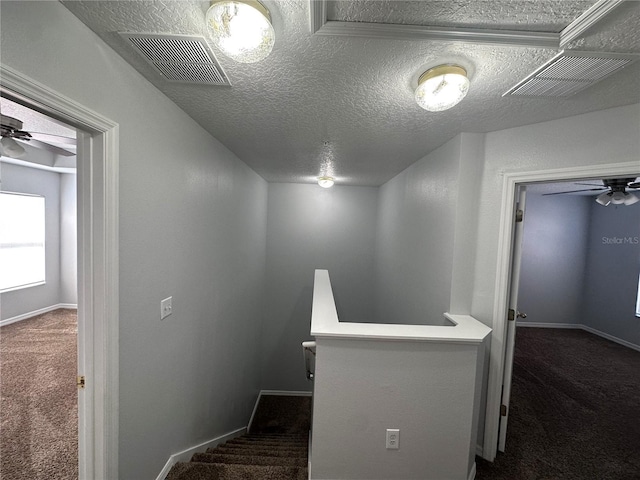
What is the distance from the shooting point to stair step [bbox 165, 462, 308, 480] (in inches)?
61.2

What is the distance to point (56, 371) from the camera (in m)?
2.80

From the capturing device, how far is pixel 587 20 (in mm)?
824

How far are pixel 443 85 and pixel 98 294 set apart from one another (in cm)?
177

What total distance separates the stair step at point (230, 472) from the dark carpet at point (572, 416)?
4.36 feet

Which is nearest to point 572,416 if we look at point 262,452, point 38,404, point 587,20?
point 262,452

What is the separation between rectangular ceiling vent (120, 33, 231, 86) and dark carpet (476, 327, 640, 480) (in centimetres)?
298

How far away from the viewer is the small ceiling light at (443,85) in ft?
3.52

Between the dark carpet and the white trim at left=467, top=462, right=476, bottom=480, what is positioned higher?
the white trim at left=467, top=462, right=476, bottom=480

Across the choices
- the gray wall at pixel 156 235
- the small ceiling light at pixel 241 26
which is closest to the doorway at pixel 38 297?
the gray wall at pixel 156 235

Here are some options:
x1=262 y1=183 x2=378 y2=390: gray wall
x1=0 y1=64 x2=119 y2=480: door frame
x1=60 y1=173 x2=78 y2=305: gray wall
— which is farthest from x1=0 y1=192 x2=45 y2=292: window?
x1=0 y1=64 x2=119 y2=480: door frame

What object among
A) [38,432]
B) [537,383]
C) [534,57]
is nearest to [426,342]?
[534,57]

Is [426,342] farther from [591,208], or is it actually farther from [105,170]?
[591,208]

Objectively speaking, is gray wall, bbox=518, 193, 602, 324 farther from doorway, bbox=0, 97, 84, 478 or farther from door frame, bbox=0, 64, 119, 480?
doorway, bbox=0, 97, 84, 478

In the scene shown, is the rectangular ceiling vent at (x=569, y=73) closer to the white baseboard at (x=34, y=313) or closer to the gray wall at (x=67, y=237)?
the white baseboard at (x=34, y=313)
